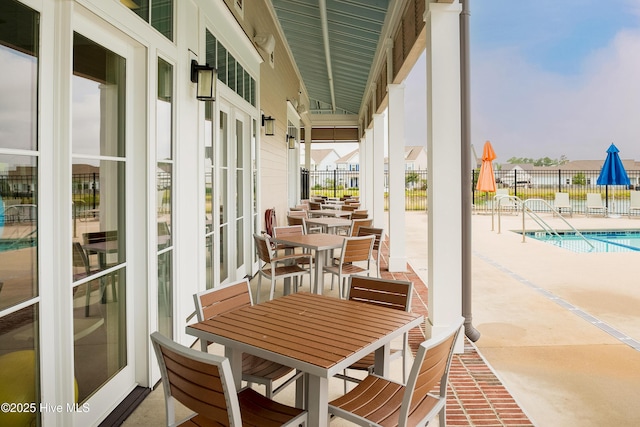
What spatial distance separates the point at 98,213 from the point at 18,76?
0.85 meters

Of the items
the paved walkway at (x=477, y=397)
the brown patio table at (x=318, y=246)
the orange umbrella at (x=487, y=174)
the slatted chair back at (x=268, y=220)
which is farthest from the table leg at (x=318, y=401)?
the orange umbrella at (x=487, y=174)

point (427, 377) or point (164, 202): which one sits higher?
point (164, 202)

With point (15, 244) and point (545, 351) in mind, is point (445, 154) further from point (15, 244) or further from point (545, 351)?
point (15, 244)

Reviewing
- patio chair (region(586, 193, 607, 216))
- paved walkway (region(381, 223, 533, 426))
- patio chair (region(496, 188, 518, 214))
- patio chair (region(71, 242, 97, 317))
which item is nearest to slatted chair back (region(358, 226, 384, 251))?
paved walkway (region(381, 223, 533, 426))

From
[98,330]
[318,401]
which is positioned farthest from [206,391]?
[98,330]

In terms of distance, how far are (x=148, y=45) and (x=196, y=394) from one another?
2.17 meters

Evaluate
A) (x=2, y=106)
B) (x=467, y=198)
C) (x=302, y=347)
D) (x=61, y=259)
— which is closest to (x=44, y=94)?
(x=2, y=106)

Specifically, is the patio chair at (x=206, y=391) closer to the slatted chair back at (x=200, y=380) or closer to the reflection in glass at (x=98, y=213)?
the slatted chair back at (x=200, y=380)

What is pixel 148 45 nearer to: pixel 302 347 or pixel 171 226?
pixel 171 226

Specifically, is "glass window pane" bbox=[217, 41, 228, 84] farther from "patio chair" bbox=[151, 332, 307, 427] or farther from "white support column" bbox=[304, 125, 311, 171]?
"white support column" bbox=[304, 125, 311, 171]

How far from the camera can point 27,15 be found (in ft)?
5.76

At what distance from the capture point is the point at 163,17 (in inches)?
121

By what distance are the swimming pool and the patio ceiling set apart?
6111 mm

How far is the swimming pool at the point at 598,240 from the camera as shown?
9789 millimetres
